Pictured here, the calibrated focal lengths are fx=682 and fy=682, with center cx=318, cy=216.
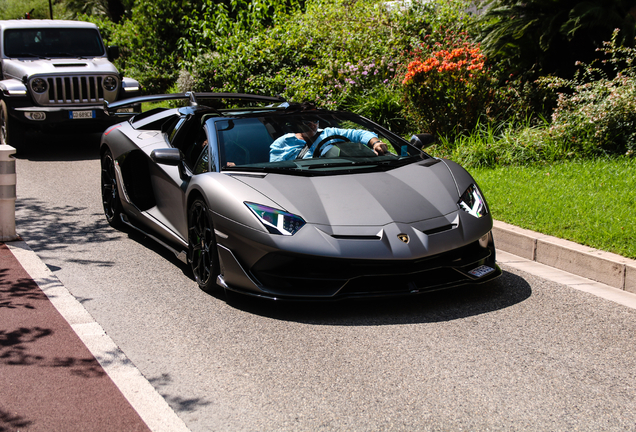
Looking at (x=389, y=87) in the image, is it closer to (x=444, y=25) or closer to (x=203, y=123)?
(x=444, y=25)

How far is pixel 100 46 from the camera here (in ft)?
45.4

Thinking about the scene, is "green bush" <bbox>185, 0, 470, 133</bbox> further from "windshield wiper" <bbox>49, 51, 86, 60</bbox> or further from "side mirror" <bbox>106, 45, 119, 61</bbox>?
"windshield wiper" <bbox>49, 51, 86, 60</bbox>

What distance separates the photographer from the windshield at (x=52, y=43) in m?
13.1

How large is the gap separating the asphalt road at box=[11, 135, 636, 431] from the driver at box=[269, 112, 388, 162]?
1.27m

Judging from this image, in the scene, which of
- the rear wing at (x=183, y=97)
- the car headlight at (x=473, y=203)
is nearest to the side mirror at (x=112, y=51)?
the rear wing at (x=183, y=97)

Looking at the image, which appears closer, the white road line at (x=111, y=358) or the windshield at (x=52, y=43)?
the white road line at (x=111, y=358)

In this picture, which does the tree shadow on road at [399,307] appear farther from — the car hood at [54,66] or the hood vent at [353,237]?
the car hood at [54,66]

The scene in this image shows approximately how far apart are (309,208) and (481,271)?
1.31 metres

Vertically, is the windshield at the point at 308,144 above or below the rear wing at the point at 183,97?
below

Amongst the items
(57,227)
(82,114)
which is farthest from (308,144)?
(82,114)

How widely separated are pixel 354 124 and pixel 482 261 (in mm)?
1924

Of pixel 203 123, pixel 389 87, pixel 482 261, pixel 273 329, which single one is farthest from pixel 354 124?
pixel 389 87

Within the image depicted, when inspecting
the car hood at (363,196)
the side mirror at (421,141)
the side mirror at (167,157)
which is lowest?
the car hood at (363,196)

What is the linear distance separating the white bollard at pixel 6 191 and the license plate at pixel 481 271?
4.41 meters
